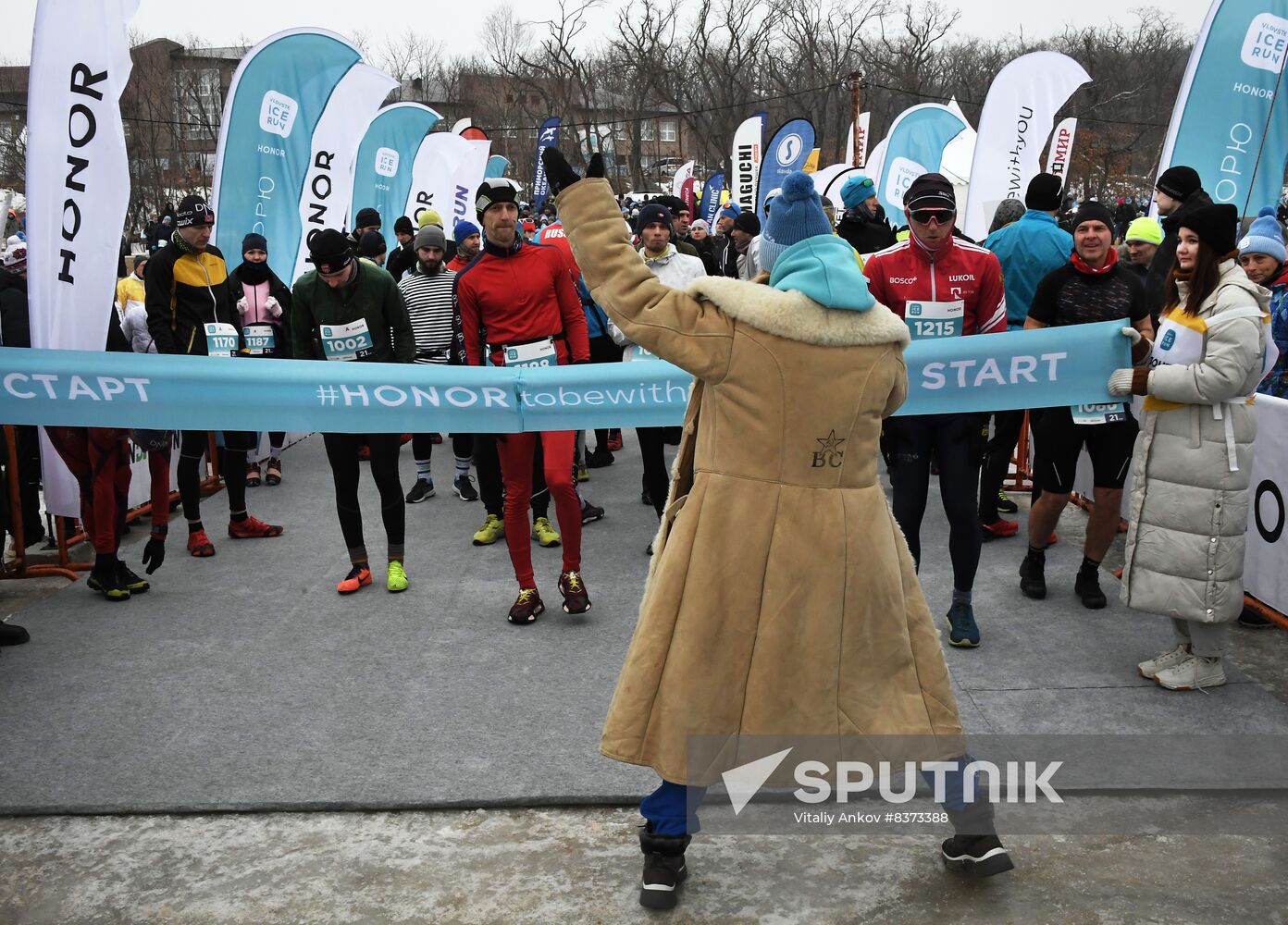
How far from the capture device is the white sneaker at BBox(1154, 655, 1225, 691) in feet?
15.1

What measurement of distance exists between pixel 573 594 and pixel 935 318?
222 cm

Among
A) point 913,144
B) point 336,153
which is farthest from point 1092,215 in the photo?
point 913,144

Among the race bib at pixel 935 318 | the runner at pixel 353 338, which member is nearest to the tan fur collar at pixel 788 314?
the race bib at pixel 935 318

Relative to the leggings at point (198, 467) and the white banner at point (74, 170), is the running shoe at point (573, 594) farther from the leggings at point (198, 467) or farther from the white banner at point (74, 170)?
the white banner at point (74, 170)

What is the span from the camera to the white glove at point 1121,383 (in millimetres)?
4676

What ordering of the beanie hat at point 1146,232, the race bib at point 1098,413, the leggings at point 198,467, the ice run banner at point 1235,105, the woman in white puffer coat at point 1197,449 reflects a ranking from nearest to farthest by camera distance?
the woman in white puffer coat at point 1197,449 < the race bib at point 1098,413 < the leggings at point 198,467 < the beanie hat at point 1146,232 < the ice run banner at point 1235,105

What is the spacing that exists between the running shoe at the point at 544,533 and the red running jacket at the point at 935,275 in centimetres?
296

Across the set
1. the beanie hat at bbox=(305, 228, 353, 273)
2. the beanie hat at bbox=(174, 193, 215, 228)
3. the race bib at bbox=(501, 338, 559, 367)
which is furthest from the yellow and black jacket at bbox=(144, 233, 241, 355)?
the race bib at bbox=(501, 338, 559, 367)

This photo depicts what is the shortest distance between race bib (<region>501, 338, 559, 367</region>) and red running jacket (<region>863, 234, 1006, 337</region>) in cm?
172

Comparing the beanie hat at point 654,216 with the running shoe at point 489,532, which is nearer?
the beanie hat at point 654,216

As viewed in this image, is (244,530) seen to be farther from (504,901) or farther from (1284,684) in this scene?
(1284,684)

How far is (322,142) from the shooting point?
975 centimetres

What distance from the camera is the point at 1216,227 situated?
14.4 ft

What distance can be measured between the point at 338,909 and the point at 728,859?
1.16m
